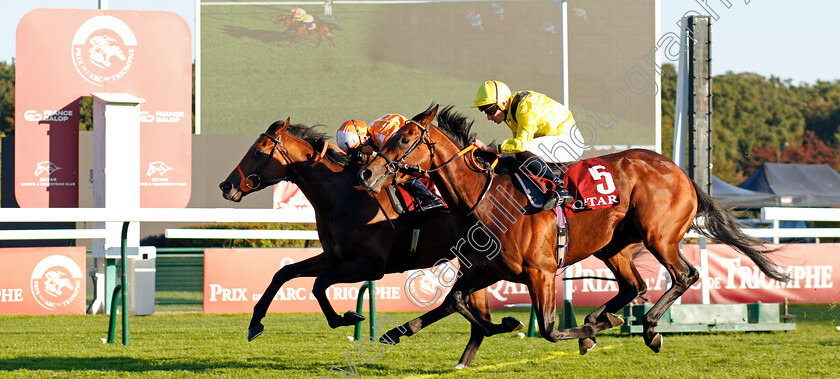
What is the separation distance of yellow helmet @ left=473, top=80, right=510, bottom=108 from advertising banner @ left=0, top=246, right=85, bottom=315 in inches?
231

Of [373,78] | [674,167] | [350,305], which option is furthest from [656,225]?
[373,78]

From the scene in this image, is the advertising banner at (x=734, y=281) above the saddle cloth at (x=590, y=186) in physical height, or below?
below

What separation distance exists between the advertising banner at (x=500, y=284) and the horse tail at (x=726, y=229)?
3252 mm

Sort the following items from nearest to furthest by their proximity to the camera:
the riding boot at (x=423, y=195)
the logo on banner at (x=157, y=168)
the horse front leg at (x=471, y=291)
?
1. the horse front leg at (x=471, y=291)
2. the riding boot at (x=423, y=195)
3. the logo on banner at (x=157, y=168)

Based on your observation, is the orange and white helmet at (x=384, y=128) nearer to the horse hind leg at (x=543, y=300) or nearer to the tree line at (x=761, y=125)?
the horse hind leg at (x=543, y=300)

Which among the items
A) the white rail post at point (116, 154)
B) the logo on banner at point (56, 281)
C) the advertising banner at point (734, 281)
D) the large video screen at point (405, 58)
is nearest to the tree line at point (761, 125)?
the large video screen at point (405, 58)

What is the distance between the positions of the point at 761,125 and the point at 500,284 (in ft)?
122

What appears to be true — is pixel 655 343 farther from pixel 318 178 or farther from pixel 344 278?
pixel 318 178

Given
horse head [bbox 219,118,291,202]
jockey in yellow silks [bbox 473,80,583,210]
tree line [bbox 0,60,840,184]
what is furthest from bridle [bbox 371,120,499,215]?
tree line [bbox 0,60,840,184]

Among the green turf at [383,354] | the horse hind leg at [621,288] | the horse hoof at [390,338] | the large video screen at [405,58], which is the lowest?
the green turf at [383,354]

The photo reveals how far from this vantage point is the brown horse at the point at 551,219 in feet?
16.9

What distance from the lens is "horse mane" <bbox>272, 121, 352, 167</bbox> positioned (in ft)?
21.6

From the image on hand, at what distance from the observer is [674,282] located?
239 inches

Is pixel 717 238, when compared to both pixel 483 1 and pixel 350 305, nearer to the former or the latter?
pixel 350 305
